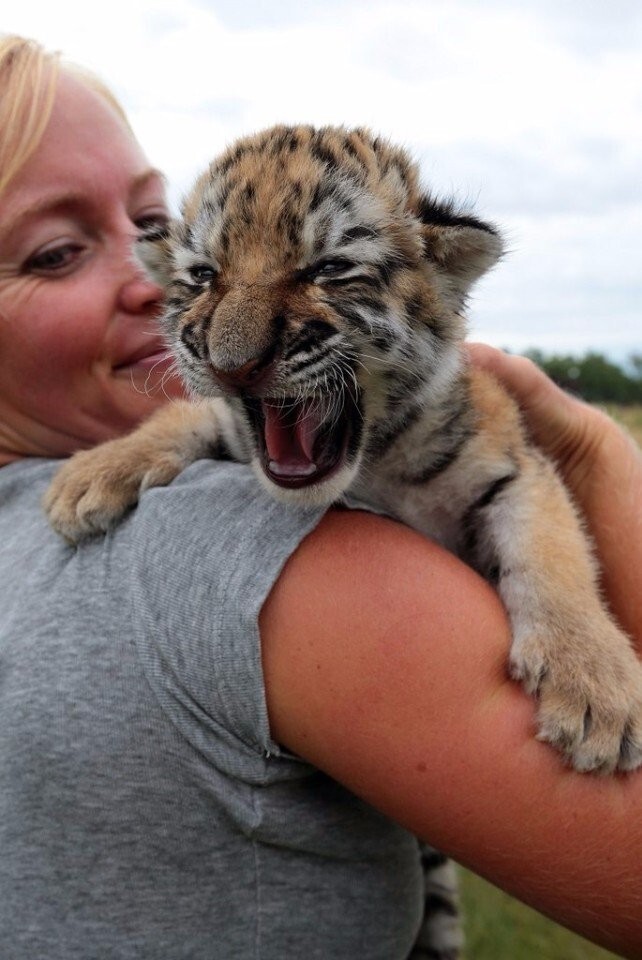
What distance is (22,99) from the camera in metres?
1.97

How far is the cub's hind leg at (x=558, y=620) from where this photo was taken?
1.40 m

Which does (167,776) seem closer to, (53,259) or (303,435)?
(303,435)

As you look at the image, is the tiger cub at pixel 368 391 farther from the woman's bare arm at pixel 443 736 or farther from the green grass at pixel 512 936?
the green grass at pixel 512 936

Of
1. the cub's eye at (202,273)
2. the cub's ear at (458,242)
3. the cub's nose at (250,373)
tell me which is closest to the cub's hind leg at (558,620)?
the cub's ear at (458,242)

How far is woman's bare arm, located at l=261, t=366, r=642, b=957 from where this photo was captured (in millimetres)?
1230

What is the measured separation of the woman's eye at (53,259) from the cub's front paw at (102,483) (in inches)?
15.9

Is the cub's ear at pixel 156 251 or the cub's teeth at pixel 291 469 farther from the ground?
the cub's ear at pixel 156 251

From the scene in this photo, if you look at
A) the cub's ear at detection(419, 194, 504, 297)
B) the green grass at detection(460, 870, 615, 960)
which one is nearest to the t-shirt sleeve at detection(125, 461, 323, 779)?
the cub's ear at detection(419, 194, 504, 297)

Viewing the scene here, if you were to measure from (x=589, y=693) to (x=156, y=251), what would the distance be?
1.21 m

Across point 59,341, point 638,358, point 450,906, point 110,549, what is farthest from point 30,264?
point 638,358

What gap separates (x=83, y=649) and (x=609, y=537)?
120cm

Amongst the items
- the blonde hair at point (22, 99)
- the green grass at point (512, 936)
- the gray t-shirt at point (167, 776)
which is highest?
the blonde hair at point (22, 99)

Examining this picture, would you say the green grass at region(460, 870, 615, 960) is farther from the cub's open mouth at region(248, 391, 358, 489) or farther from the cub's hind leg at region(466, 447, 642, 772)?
the cub's open mouth at region(248, 391, 358, 489)

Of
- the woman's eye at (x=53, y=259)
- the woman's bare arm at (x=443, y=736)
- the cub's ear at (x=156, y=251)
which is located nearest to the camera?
the woman's bare arm at (x=443, y=736)
